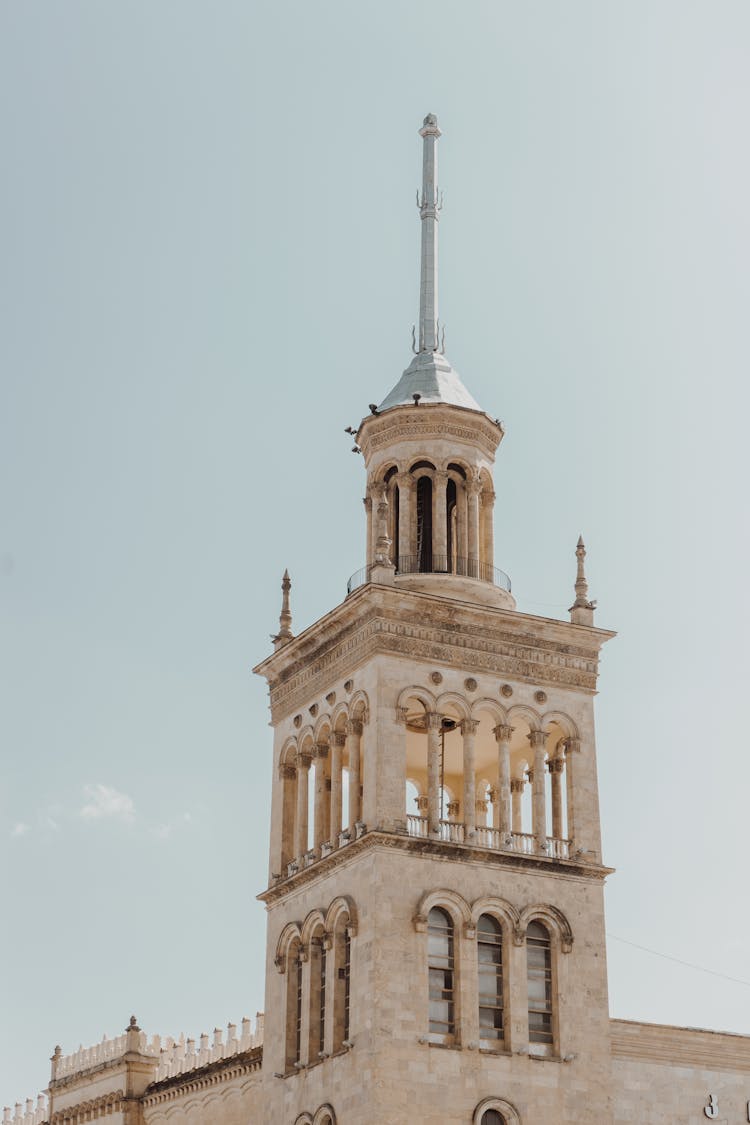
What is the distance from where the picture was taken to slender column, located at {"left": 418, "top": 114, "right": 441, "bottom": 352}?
49.3m

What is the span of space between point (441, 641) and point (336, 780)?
414 centimetres

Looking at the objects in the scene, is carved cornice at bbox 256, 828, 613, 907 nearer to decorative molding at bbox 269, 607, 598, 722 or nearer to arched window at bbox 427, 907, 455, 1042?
arched window at bbox 427, 907, 455, 1042

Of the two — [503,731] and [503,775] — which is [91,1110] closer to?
[503,775]

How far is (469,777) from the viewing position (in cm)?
4250

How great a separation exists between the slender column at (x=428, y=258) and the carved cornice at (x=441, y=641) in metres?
8.86

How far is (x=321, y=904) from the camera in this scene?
42.7 m

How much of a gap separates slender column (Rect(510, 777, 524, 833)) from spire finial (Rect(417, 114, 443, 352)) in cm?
1180

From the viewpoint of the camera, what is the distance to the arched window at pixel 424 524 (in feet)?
151

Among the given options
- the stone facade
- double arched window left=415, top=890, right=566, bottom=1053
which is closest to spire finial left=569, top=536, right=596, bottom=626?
the stone facade

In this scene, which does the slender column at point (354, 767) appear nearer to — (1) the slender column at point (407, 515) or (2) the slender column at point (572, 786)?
(1) the slender column at point (407, 515)

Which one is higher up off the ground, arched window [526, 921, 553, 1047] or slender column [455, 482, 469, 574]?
slender column [455, 482, 469, 574]

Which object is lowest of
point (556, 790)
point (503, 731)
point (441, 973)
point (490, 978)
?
point (441, 973)

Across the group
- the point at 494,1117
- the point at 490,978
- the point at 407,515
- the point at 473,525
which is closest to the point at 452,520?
the point at 473,525

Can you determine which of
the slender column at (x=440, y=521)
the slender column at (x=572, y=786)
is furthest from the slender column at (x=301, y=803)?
the slender column at (x=572, y=786)
